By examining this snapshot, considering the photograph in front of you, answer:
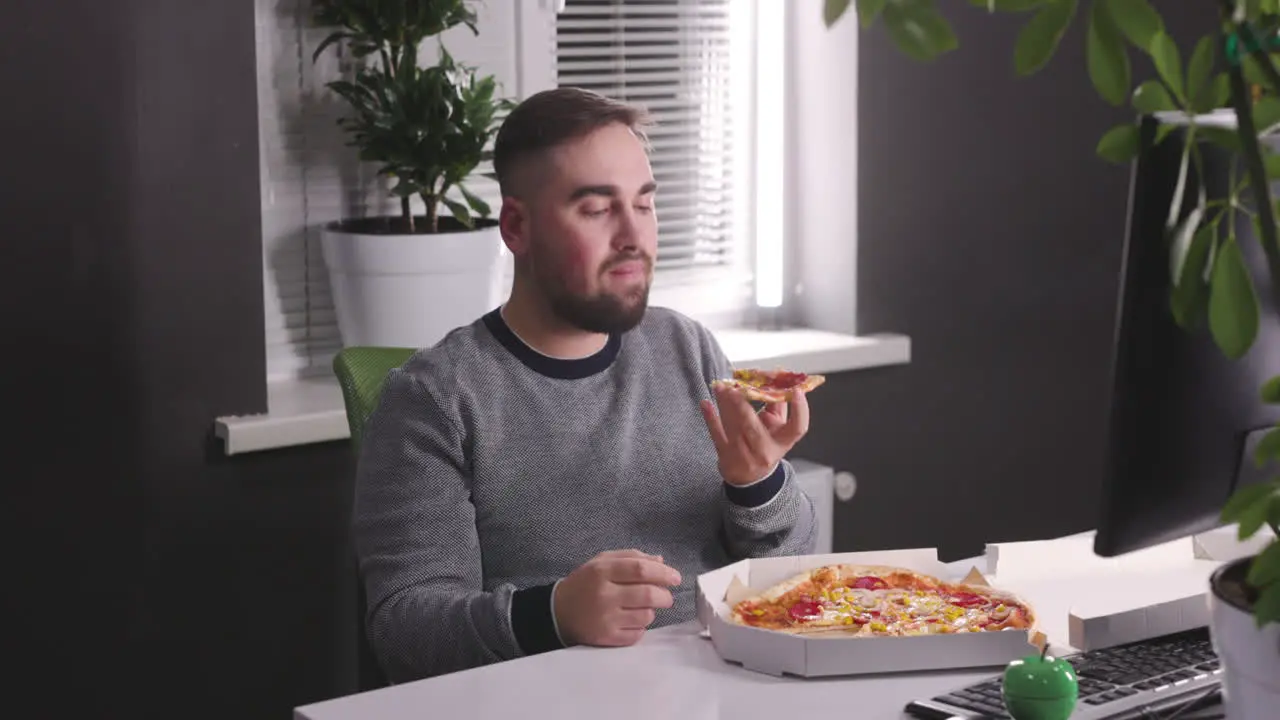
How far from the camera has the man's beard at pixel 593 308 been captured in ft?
6.72

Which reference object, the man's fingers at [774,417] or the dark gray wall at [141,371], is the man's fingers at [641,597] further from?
the dark gray wall at [141,371]

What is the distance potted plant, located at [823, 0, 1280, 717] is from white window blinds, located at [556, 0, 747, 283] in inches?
95.0

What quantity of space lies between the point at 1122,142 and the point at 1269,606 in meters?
0.29

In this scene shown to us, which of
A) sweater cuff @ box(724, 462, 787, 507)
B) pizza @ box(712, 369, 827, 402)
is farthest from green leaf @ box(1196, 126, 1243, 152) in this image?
sweater cuff @ box(724, 462, 787, 507)

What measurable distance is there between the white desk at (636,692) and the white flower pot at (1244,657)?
45 cm

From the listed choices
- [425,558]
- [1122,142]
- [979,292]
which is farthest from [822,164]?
[1122,142]

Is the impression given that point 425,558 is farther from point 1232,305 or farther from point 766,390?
point 1232,305

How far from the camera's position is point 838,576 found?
1.79m

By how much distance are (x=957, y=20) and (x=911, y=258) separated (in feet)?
1.65

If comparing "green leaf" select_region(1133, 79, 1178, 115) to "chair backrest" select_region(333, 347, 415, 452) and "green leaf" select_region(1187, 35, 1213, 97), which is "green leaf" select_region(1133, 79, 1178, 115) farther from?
"chair backrest" select_region(333, 347, 415, 452)

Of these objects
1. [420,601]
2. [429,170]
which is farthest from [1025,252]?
[420,601]

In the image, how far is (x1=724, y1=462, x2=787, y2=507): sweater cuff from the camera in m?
1.99

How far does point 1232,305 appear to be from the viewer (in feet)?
2.91

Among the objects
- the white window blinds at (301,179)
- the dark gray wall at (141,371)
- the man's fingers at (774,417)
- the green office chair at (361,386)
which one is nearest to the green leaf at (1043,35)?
the man's fingers at (774,417)
